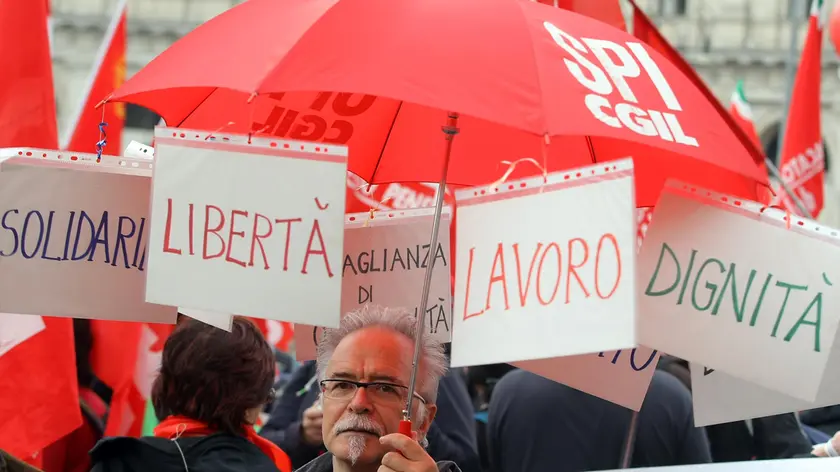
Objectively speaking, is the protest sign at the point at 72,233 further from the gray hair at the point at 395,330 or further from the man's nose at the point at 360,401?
the man's nose at the point at 360,401

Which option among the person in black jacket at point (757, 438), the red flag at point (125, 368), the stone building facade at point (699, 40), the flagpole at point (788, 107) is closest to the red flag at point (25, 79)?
the red flag at point (125, 368)

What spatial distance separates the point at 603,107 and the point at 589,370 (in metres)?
1.01

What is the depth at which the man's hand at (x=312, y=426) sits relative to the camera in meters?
5.16

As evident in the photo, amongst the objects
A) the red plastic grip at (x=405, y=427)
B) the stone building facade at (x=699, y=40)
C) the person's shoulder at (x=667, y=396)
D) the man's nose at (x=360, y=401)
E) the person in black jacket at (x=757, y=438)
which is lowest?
the person in black jacket at (x=757, y=438)

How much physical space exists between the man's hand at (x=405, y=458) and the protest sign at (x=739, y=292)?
551 millimetres

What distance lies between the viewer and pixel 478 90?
2.84m

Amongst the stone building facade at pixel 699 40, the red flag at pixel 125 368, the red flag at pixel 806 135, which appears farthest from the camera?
the stone building facade at pixel 699 40

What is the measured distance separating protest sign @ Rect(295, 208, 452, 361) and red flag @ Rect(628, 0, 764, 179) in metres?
0.79

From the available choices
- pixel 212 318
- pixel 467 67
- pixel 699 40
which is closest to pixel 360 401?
pixel 212 318

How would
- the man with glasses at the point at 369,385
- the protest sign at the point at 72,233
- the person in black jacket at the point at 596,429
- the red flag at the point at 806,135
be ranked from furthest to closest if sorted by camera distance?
the red flag at the point at 806,135 → the person in black jacket at the point at 596,429 → the protest sign at the point at 72,233 → the man with glasses at the point at 369,385

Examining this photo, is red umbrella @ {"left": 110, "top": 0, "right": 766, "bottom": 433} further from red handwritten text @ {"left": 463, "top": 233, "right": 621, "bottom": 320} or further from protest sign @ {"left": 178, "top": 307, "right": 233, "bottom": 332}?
protest sign @ {"left": 178, "top": 307, "right": 233, "bottom": 332}

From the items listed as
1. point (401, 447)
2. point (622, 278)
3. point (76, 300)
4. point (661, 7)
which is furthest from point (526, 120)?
point (661, 7)

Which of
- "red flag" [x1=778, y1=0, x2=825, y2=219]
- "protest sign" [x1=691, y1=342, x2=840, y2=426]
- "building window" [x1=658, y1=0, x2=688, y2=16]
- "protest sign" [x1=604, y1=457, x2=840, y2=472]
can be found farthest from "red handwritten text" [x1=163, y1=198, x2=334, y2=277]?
"building window" [x1=658, y1=0, x2=688, y2=16]

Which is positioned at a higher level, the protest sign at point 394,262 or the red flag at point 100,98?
the red flag at point 100,98
